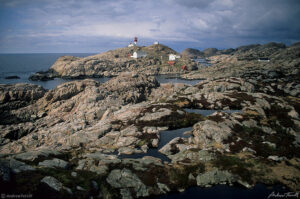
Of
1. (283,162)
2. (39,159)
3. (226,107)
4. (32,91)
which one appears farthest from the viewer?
(32,91)

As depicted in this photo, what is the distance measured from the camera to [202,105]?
70.7m

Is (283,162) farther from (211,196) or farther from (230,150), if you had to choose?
(211,196)

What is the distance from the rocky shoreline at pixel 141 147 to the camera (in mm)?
27125

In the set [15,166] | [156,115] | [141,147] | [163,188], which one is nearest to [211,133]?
[141,147]

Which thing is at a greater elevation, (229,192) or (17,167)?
(17,167)

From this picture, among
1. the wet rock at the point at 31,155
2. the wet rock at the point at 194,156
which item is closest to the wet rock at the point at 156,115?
the wet rock at the point at 194,156

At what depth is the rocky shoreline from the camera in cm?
2712

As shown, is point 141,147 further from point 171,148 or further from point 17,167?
point 17,167

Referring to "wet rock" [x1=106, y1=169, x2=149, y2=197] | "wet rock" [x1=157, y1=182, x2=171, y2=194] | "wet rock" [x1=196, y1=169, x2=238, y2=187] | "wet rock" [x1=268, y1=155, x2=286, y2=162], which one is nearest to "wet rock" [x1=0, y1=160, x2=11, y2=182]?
"wet rock" [x1=106, y1=169, x2=149, y2=197]

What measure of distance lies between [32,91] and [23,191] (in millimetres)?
82031

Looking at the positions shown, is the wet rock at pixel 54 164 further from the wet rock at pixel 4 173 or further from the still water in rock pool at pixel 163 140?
the still water in rock pool at pixel 163 140

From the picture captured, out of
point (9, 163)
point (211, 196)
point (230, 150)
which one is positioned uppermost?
point (9, 163)

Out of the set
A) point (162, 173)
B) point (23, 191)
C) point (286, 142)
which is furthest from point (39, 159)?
point (286, 142)

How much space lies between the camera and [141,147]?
1677 inches
